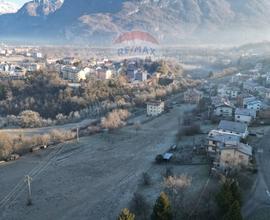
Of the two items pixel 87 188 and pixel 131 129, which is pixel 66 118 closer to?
pixel 131 129

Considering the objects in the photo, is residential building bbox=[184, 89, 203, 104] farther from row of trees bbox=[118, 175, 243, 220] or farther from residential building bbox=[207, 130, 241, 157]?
row of trees bbox=[118, 175, 243, 220]

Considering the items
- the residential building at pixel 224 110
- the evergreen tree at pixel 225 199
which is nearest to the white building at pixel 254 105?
the residential building at pixel 224 110

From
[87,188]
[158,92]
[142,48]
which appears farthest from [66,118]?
[142,48]

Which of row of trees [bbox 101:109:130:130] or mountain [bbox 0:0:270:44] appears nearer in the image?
row of trees [bbox 101:109:130:130]

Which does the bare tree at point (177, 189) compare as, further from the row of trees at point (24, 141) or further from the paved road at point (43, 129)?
the paved road at point (43, 129)

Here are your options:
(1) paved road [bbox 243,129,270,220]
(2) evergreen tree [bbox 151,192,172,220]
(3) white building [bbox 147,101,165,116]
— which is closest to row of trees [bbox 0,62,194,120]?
(3) white building [bbox 147,101,165,116]

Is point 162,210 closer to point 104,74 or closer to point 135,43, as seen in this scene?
point 104,74
